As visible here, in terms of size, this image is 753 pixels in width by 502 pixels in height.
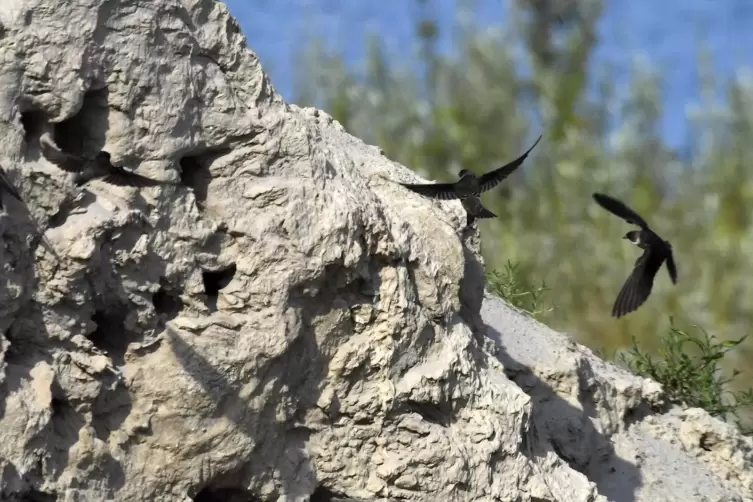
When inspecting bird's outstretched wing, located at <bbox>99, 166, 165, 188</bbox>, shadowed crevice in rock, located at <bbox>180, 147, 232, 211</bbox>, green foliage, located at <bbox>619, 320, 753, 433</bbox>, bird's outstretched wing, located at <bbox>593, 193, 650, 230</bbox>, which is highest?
green foliage, located at <bbox>619, 320, 753, 433</bbox>

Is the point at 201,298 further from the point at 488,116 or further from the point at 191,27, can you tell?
the point at 488,116

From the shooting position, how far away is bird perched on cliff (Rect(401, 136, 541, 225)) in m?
3.41

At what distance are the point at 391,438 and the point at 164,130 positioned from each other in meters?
1.08

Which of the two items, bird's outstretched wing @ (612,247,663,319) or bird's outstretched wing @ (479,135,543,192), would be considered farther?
bird's outstretched wing @ (612,247,663,319)

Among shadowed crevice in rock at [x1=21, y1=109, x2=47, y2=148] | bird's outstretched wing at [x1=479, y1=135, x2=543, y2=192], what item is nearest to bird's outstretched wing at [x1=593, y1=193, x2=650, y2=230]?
bird's outstretched wing at [x1=479, y1=135, x2=543, y2=192]

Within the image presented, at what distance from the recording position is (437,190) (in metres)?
3.41

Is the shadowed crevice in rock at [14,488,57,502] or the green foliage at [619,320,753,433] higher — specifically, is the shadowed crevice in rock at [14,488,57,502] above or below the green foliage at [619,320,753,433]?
below

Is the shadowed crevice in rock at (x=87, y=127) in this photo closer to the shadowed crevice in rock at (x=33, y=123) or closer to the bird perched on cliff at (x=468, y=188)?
the shadowed crevice in rock at (x=33, y=123)

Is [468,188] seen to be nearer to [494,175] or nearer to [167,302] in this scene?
[494,175]

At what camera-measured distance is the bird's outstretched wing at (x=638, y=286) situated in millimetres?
3932

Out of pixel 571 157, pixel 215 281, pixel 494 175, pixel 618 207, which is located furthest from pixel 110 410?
pixel 571 157

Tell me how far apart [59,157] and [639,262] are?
7.87 ft

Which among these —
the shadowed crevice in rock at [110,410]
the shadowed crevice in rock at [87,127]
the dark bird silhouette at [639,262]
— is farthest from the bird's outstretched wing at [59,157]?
the dark bird silhouette at [639,262]

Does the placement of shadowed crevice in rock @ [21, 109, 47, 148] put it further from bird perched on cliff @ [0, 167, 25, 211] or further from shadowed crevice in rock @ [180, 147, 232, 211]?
shadowed crevice in rock @ [180, 147, 232, 211]
